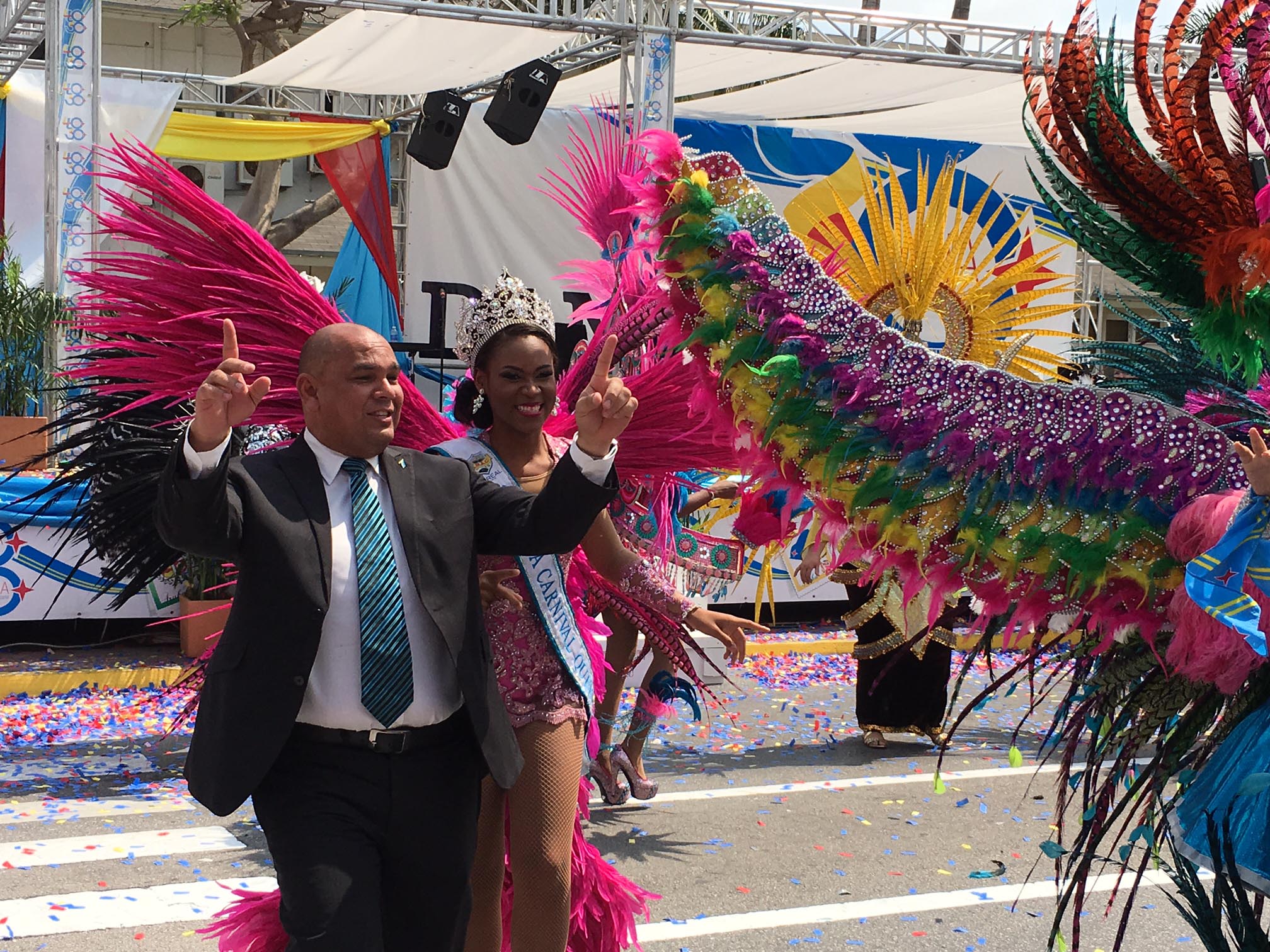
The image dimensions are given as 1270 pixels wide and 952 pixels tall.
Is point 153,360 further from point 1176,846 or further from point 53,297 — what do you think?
point 53,297

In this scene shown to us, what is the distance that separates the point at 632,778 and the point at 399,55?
8.14 meters

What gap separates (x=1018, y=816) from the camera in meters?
5.65

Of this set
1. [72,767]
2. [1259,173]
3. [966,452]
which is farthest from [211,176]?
[1259,173]

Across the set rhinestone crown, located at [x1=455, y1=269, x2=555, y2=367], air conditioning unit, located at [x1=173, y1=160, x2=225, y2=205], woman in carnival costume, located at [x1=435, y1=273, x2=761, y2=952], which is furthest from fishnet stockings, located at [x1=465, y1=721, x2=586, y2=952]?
air conditioning unit, located at [x1=173, y1=160, x2=225, y2=205]

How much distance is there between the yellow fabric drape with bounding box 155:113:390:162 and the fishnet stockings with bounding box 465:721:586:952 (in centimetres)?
1022

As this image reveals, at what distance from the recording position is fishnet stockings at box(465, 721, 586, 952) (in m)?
3.07

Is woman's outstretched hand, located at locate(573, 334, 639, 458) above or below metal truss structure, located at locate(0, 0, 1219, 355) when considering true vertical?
below

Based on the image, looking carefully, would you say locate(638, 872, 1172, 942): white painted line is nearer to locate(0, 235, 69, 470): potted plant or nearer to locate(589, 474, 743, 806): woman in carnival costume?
locate(589, 474, 743, 806): woman in carnival costume

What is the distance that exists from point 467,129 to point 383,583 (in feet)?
32.0

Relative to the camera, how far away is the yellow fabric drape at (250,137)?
12.5m

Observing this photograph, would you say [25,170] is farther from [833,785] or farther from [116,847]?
[833,785]

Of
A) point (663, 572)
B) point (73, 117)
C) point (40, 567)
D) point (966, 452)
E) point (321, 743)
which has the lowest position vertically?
point (40, 567)

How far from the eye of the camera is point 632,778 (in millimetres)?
5598

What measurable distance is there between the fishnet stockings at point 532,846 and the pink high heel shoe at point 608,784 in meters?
2.34
